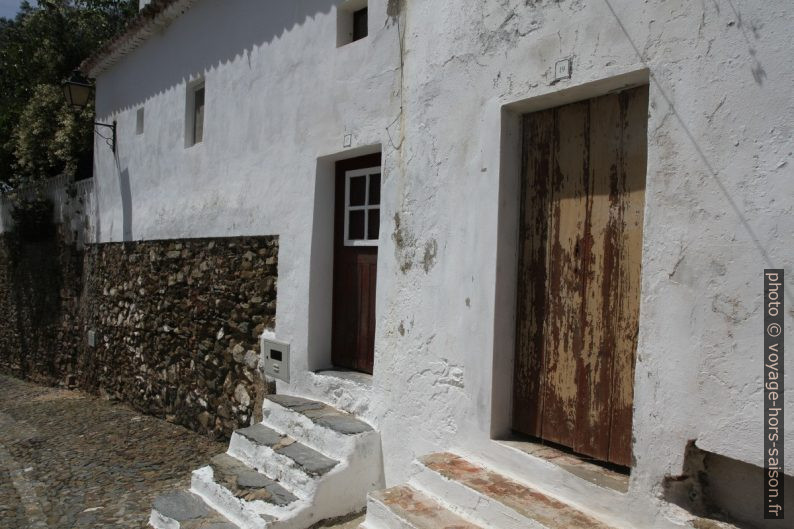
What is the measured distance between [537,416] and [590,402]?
38cm

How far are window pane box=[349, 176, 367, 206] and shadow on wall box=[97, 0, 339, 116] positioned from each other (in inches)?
44.5

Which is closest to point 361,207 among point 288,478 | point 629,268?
point 288,478

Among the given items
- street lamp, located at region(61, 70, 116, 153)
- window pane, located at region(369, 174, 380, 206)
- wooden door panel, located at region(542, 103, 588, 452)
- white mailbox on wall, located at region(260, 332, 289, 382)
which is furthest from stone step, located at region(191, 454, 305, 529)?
street lamp, located at region(61, 70, 116, 153)

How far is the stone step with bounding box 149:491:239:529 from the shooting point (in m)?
4.12

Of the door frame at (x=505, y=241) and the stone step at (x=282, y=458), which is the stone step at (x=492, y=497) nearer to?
the door frame at (x=505, y=241)

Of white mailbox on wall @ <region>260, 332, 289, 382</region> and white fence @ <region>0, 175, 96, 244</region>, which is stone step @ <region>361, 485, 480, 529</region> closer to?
white mailbox on wall @ <region>260, 332, 289, 382</region>

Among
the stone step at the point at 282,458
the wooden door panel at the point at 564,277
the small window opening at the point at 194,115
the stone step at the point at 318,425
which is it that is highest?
the small window opening at the point at 194,115

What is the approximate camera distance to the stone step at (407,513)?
3109mm

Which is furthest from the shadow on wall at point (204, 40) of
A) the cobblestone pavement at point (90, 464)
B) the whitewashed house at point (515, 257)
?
the cobblestone pavement at point (90, 464)

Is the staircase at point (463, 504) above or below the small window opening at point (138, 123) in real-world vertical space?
below

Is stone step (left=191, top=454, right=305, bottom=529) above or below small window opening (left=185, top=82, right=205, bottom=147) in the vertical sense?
below

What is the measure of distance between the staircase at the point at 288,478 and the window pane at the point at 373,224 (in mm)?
1386

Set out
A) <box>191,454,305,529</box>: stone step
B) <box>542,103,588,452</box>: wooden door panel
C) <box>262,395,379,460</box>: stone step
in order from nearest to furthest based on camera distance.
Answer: <box>542,103,588,452</box>: wooden door panel < <box>191,454,305,529</box>: stone step < <box>262,395,379,460</box>: stone step

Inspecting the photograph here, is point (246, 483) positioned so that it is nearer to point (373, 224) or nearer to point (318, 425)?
point (318, 425)
